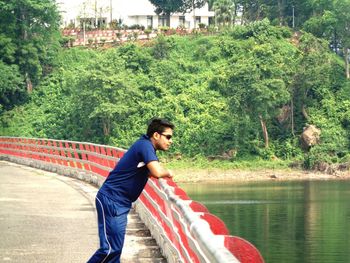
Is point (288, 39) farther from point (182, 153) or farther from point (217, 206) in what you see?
A: point (217, 206)

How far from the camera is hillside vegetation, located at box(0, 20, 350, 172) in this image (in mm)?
68562

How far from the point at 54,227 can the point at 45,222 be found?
2.42ft

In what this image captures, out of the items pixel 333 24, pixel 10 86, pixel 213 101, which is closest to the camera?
pixel 10 86

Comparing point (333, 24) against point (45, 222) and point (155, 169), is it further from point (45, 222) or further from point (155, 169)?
point (155, 169)

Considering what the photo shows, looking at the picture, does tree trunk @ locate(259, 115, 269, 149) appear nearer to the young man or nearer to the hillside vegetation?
the hillside vegetation

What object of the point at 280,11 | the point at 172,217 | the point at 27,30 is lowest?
the point at 172,217

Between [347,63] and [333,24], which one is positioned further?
[347,63]

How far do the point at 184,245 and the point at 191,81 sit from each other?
227 ft

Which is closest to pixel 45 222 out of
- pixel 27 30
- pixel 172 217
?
pixel 172 217

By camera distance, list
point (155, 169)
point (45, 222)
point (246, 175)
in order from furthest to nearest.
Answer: point (246, 175)
point (45, 222)
point (155, 169)

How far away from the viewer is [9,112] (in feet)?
250

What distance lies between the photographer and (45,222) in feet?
51.8

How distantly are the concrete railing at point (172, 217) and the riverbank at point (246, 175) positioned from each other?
35.3 meters

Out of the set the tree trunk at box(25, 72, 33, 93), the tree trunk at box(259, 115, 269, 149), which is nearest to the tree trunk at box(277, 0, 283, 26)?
the tree trunk at box(259, 115, 269, 149)
